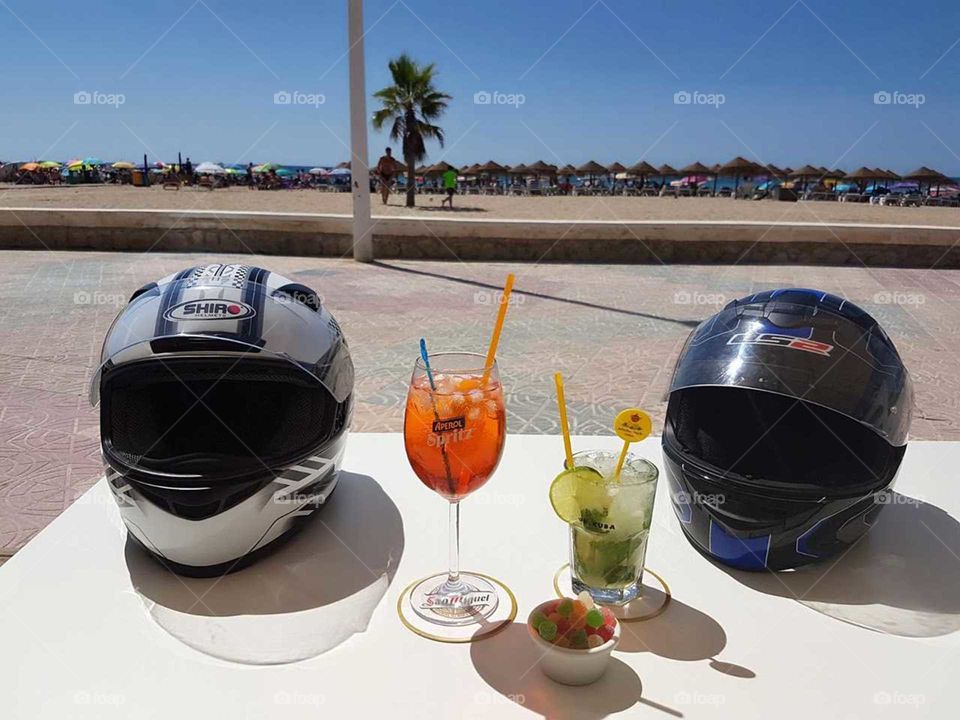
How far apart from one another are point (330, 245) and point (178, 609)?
981 centimetres

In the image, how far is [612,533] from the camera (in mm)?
1311

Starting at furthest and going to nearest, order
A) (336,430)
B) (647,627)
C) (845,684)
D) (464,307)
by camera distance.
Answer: (464,307) < (336,430) < (647,627) < (845,684)

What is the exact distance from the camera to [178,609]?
4.48ft

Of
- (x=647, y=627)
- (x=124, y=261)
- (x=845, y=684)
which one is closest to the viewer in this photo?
(x=845, y=684)

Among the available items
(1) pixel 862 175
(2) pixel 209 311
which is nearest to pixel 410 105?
(2) pixel 209 311

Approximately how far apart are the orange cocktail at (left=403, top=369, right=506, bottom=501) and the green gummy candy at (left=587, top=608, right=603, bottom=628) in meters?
0.32

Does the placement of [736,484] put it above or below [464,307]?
above

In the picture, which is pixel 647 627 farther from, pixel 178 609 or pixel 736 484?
pixel 178 609

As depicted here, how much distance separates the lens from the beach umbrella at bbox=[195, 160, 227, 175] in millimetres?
40969

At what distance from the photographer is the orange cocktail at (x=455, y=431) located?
127 cm

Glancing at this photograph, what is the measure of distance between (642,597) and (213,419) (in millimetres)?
1002

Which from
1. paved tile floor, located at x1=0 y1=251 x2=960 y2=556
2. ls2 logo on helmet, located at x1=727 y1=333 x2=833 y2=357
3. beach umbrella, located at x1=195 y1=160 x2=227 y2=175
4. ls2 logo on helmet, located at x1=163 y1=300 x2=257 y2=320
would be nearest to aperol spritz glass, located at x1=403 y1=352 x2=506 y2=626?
ls2 logo on helmet, located at x1=163 y1=300 x2=257 y2=320

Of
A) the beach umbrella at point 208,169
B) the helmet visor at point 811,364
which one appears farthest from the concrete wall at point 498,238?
the beach umbrella at point 208,169

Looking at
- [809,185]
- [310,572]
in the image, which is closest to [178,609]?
[310,572]
